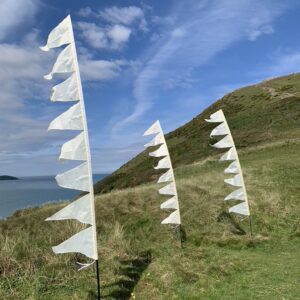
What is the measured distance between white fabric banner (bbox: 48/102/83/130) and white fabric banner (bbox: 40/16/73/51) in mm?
1311

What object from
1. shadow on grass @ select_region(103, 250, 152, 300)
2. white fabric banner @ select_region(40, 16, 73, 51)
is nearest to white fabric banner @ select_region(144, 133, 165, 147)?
shadow on grass @ select_region(103, 250, 152, 300)

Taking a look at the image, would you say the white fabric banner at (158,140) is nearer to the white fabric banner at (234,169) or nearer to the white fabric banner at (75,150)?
the white fabric banner at (234,169)

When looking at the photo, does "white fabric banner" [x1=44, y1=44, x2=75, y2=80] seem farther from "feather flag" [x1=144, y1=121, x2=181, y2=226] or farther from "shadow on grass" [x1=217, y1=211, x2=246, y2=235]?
"shadow on grass" [x1=217, y1=211, x2=246, y2=235]

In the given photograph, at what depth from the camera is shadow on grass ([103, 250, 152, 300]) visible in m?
9.83

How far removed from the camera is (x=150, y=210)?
20.5m

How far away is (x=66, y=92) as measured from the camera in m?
8.89

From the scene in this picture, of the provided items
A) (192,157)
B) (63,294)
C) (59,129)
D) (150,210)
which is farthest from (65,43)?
(192,157)

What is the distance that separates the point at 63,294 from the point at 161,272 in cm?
256

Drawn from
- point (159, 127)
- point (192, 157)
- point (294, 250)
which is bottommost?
point (294, 250)

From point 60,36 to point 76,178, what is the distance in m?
2.85

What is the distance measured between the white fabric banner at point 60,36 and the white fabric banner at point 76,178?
2.43 meters

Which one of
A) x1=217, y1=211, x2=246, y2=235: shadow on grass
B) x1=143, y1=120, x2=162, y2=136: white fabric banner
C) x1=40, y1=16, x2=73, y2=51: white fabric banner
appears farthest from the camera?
x1=217, y1=211, x2=246, y2=235: shadow on grass

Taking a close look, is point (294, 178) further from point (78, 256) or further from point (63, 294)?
point (63, 294)

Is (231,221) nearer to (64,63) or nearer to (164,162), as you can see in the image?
(164,162)
